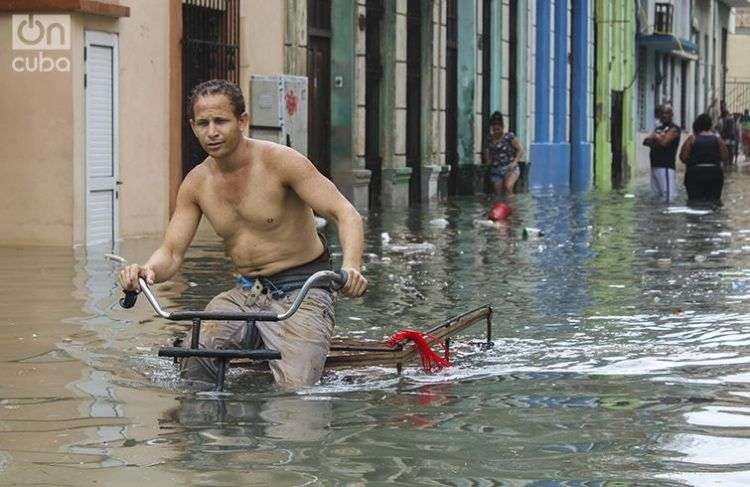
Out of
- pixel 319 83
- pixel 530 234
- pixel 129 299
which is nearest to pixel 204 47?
pixel 530 234

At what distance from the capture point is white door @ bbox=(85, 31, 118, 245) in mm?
17922

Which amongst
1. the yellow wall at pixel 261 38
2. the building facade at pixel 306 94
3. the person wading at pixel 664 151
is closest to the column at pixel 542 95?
the building facade at pixel 306 94

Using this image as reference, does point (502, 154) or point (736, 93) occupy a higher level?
point (736, 93)

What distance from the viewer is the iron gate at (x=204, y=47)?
20.6 m

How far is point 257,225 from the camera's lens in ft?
27.6

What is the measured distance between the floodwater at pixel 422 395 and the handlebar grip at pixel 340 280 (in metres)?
0.48

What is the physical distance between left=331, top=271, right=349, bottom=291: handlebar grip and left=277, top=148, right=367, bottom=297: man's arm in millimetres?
393

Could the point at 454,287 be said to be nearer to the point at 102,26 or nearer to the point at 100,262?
the point at 100,262

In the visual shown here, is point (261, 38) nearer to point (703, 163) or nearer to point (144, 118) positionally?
point (144, 118)

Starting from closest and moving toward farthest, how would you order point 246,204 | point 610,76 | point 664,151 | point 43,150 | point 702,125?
point 246,204, point 43,150, point 702,125, point 664,151, point 610,76

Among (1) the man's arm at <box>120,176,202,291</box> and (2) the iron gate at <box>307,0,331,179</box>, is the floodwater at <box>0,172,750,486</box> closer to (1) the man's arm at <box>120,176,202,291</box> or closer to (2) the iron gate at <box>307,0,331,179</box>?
(1) the man's arm at <box>120,176,202,291</box>

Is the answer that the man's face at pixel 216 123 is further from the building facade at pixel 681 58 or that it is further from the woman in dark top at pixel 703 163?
the building facade at pixel 681 58

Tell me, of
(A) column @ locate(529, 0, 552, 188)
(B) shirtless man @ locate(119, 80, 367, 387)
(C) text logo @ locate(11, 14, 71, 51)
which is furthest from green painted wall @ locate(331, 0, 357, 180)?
(B) shirtless man @ locate(119, 80, 367, 387)

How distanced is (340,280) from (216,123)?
3.70ft
